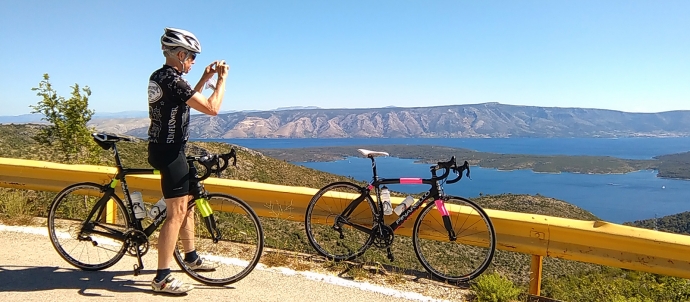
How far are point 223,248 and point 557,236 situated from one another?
3.24m

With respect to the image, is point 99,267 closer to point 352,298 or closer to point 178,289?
point 178,289

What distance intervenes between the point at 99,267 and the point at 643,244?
15.5 feet

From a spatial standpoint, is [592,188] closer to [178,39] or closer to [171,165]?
[171,165]

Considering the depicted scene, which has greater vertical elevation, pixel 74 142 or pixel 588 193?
pixel 74 142

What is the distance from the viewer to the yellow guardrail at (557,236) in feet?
11.7

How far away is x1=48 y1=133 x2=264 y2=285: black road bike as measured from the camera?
3.86 metres

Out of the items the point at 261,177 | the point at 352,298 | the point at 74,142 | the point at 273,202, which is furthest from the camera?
the point at 261,177

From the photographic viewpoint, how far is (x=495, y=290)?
3.68 meters

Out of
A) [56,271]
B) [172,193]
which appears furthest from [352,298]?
[56,271]

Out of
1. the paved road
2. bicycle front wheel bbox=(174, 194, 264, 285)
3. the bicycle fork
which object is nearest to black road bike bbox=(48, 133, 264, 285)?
bicycle front wheel bbox=(174, 194, 264, 285)

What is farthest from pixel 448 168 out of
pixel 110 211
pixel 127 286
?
pixel 110 211

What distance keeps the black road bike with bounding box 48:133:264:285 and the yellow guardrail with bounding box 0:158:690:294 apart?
22.6 inches

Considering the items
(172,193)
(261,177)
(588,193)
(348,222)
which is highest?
(172,193)

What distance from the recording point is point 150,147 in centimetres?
340
